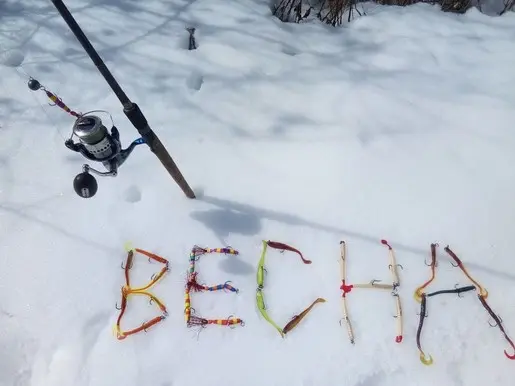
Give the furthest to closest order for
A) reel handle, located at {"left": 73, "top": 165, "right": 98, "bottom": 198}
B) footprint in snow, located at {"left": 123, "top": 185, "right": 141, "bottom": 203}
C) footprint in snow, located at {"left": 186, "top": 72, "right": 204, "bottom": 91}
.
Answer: footprint in snow, located at {"left": 186, "top": 72, "right": 204, "bottom": 91} → footprint in snow, located at {"left": 123, "top": 185, "right": 141, "bottom": 203} → reel handle, located at {"left": 73, "top": 165, "right": 98, "bottom": 198}

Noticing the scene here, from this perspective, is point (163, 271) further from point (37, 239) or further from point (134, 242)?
point (37, 239)

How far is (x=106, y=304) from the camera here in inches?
98.8

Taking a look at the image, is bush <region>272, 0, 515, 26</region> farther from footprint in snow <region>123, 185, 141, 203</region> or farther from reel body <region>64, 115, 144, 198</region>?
reel body <region>64, 115, 144, 198</region>

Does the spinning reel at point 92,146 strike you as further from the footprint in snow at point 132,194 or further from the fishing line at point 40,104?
the fishing line at point 40,104

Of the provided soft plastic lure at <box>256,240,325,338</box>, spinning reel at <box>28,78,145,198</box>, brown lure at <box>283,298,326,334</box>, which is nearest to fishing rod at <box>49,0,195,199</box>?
spinning reel at <box>28,78,145,198</box>

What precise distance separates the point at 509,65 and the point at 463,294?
1.79 meters

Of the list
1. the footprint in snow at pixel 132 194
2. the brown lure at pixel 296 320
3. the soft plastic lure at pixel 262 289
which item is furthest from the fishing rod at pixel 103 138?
the brown lure at pixel 296 320

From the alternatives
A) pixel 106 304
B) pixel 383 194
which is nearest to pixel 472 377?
pixel 383 194

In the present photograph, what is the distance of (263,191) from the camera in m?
2.82

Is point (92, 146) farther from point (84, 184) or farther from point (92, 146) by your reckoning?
point (84, 184)

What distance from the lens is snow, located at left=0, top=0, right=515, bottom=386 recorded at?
2.36m

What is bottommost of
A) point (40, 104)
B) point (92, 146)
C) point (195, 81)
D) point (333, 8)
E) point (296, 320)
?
point (296, 320)

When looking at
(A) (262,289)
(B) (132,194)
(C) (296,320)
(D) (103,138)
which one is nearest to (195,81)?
(B) (132,194)

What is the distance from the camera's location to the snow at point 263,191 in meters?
2.36
